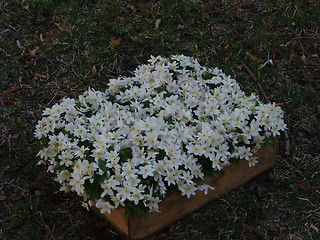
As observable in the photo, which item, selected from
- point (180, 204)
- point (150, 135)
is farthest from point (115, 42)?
point (180, 204)

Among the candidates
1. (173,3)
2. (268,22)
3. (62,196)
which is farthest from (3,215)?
(268,22)

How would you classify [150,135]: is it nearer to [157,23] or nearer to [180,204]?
[180,204]

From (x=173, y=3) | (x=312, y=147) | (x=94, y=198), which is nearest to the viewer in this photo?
(x=94, y=198)

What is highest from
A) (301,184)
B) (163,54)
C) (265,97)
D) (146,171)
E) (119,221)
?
(146,171)

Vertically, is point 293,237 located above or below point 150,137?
below

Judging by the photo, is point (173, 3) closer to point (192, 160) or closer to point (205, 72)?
point (205, 72)

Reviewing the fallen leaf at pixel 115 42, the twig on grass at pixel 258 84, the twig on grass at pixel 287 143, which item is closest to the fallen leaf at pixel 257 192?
the twig on grass at pixel 287 143

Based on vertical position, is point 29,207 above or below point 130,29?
below
